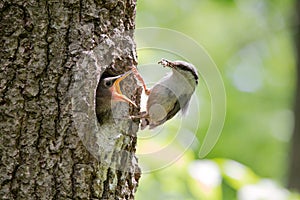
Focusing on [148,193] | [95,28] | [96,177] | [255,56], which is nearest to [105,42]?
[95,28]

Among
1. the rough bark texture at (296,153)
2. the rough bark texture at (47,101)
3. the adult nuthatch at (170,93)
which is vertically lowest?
the rough bark texture at (47,101)

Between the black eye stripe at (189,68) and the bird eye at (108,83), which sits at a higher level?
the black eye stripe at (189,68)

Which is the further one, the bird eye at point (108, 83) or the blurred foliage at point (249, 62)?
the blurred foliage at point (249, 62)

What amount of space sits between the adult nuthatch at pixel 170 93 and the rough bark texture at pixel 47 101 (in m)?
0.41

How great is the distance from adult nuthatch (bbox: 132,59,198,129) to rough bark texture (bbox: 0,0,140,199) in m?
0.41

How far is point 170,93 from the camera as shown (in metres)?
2.62

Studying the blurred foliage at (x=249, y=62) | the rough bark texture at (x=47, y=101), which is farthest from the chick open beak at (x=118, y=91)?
the blurred foliage at (x=249, y=62)

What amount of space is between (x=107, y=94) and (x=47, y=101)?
0.27 meters

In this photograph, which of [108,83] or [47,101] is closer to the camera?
[47,101]

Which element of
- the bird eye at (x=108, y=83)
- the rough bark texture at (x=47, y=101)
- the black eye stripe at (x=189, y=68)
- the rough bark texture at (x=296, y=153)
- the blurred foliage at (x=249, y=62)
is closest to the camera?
the rough bark texture at (x=47, y=101)

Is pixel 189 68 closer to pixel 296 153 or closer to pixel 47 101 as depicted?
pixel 47 101

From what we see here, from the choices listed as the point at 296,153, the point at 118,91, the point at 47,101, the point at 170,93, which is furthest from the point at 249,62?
the point at 47,101

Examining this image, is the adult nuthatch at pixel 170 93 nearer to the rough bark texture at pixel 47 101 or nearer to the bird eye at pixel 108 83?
the bird eye at pixel 108 83

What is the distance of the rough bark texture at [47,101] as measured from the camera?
6.63ft
